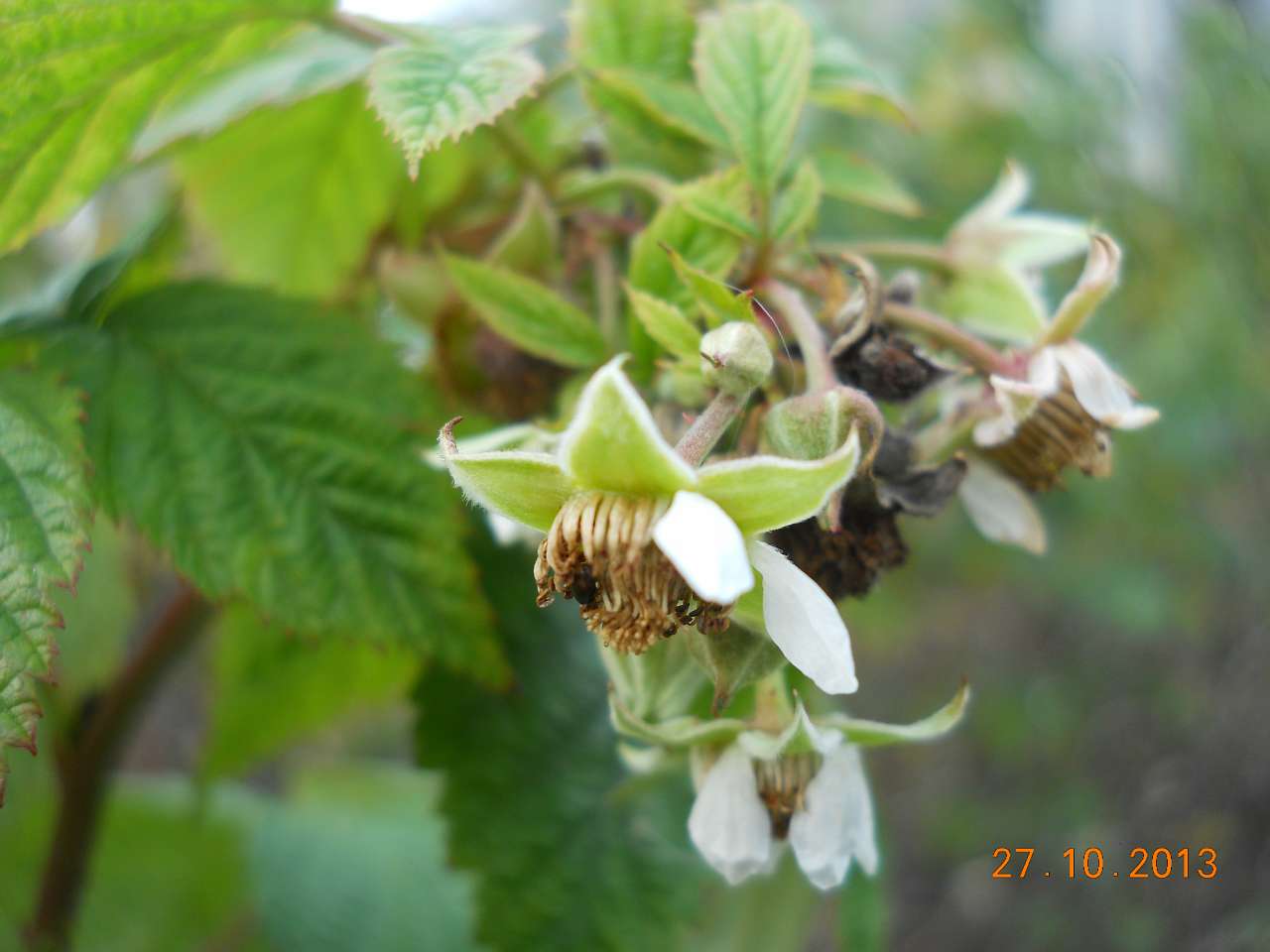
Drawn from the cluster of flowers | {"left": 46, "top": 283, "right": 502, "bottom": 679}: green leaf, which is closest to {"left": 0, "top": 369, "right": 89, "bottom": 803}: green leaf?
{"left": 46, "top": 283, "right": 502, "bottom": 679}: green leaf

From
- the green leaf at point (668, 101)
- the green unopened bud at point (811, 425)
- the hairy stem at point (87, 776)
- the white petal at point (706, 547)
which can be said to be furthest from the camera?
the hairy stem at point (87, 776)

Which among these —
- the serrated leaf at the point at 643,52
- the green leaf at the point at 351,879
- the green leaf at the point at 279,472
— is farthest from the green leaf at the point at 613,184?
the green leaf at the point at 351,879

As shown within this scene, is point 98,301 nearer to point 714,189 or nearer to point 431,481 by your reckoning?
point 431,481

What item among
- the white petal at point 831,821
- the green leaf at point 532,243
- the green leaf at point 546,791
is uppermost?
→ the green leaf at point 532,243

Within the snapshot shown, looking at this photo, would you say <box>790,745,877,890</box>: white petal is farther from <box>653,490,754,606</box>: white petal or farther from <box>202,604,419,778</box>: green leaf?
<box>202,604,419,778</box>: green leaf

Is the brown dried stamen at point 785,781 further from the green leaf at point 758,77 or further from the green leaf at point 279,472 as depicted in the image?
the green leaf at point 758,77

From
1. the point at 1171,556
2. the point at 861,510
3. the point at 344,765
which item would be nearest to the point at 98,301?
the point at 861,510
